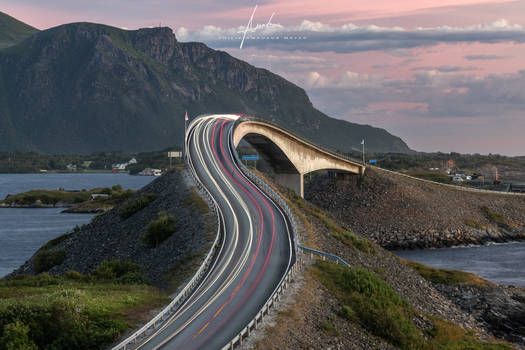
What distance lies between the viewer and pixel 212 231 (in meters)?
52.5

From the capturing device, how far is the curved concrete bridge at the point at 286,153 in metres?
96.3

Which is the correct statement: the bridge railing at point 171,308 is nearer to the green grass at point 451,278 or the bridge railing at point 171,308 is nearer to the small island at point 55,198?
the green grass at point 451,278

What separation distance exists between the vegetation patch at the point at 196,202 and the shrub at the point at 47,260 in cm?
1398

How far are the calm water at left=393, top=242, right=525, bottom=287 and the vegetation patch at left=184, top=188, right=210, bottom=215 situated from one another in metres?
34.6

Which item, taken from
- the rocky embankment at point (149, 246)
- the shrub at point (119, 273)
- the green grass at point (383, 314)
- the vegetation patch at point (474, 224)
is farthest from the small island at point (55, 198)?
the green grass at point (383, 314)

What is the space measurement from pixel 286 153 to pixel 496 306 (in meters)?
52.4

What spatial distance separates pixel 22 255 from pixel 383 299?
67.3m

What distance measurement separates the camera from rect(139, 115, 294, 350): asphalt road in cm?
3045

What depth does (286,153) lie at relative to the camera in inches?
4008

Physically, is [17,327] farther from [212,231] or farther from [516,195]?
[516,195]

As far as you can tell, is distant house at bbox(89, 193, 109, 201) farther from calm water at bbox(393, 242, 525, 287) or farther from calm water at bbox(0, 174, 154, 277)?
calm water at bbox(393, 242, 525, 287)

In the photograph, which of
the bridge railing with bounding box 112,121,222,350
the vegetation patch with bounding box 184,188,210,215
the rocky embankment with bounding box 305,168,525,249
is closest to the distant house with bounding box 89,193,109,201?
the rocky embankment with bounding box 305,168,525,249

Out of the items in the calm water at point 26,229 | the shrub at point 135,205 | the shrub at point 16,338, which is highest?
the shrub at point 135,205

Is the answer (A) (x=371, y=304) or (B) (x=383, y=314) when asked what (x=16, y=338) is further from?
(A) (x=371, y=304)
